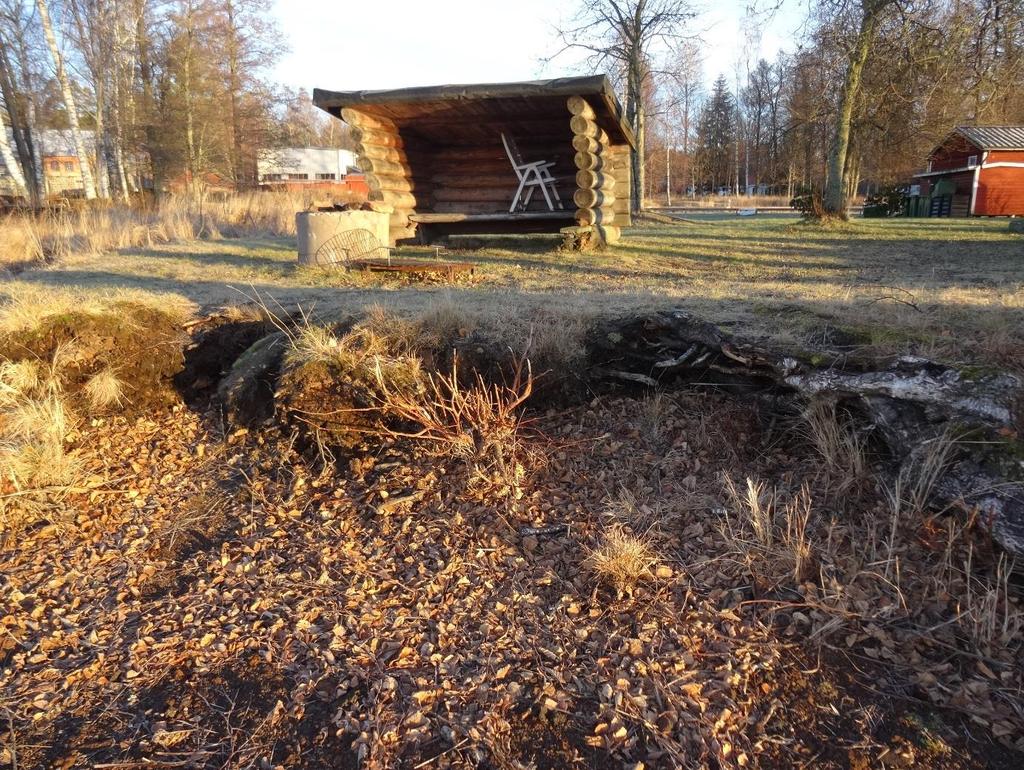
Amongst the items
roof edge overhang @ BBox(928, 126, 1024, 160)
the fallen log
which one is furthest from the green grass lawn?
roof edge overhang @ BBox(928, 126, 1024, 160)

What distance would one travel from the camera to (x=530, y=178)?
11125 millimetres

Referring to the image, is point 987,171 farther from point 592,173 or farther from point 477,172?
point 592,173

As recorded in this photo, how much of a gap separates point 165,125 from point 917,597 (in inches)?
1071

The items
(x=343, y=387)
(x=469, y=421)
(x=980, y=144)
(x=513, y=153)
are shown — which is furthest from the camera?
(x=980, y=144)

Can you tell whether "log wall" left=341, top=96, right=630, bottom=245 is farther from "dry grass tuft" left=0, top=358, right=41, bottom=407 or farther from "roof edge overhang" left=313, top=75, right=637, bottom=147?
"dry grass tuft" left=0, top=358, right=41, bottom=407

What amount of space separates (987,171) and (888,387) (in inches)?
949

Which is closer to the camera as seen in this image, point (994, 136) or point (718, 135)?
point (994, 136)

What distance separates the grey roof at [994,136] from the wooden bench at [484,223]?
60.8ft

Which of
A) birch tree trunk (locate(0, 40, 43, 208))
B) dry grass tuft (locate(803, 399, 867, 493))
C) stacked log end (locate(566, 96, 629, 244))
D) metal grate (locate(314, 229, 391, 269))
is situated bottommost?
dry grass tuft (locate(803, 399, 867, 493))

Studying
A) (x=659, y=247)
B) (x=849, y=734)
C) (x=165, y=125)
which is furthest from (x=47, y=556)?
(x=165, y=125)

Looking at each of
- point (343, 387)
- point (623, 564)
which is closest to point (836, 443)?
point (623, 564)

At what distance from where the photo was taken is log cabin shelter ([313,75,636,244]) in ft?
28.7

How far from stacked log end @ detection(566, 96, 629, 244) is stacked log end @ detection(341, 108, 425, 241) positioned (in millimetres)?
2852

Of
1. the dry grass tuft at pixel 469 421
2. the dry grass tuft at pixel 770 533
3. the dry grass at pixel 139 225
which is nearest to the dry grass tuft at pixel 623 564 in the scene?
the dry grass tuft at pixel 770 533
